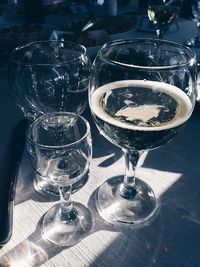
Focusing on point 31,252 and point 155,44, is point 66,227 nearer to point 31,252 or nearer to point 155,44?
point 31,252

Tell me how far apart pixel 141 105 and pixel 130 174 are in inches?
5.2

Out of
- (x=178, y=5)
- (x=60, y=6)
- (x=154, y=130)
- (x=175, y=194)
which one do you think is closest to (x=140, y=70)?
(x=154, y=130)

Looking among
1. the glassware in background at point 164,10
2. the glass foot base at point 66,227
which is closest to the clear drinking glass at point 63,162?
the glass foot base at point 66,227

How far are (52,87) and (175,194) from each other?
0.27m

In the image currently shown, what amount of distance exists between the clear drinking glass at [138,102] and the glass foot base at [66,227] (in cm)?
3

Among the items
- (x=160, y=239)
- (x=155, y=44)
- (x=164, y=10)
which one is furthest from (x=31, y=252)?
(x=164, y=10)

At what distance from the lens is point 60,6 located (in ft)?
4.81

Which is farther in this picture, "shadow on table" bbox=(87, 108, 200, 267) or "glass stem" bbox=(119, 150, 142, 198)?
"glass stem" bbox=(119, 150, 142, 198)

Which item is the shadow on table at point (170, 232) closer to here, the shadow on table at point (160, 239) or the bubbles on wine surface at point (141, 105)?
the shadow on table at point (160, 239)

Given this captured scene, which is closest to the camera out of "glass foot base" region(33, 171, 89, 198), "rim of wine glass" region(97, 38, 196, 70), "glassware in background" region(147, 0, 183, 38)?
"rim of wine glass" region(97, 38, 196, 70)

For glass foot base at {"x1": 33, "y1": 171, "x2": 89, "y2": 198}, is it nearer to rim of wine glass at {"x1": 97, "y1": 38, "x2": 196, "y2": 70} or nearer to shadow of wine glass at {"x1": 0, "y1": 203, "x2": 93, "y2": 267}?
shadow of wine glass at {"x1": 0, "y1": 203, "x2": 93, "y2": 267}

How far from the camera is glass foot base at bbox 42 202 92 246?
1.55 feet

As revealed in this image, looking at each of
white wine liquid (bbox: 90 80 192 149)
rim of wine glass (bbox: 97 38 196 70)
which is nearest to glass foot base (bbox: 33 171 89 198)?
white wine liquid (bbox: 90 80 192 149)

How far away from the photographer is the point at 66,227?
510 mm
